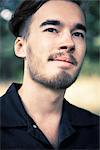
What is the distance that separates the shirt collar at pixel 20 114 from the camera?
1363mm

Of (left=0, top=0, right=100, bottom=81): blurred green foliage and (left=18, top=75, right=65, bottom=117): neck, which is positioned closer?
(left=18, top=75, right=65, bottom=117): neck

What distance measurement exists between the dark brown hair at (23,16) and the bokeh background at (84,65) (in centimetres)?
8

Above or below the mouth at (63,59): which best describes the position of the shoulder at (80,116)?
below

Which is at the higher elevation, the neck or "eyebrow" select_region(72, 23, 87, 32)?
"eyebrow" select_region(72, 23, 87, 32)

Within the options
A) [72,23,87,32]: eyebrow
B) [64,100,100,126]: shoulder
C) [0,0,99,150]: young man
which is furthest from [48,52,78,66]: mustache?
[64,100,100,126]: shoulder

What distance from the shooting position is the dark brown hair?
1450 mm

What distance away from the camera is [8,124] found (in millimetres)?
1347

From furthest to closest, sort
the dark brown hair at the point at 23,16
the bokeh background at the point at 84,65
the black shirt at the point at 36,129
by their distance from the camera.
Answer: the bokeh background at the point at 84,65 < the dark brown hair at the point at 23,16 < the black shirt at the point at 36,129

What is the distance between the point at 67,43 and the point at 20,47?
0.74 feet

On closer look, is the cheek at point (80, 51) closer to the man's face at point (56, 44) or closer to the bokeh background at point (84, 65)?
the man's face at point (56, 44)

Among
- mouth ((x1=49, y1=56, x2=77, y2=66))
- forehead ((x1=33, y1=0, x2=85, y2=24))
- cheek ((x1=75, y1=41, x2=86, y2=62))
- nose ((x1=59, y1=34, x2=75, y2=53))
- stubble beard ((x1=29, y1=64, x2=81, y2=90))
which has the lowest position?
stubble beard ((x1=29, y1=64, x2=81, y2=90))

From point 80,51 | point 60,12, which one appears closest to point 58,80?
point 80,51

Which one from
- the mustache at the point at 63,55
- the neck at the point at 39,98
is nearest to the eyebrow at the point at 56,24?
the mustache at the point at 63,55

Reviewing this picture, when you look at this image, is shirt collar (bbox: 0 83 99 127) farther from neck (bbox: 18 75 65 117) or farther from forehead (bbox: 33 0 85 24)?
forehead (bbox: 33 0 85 24)
